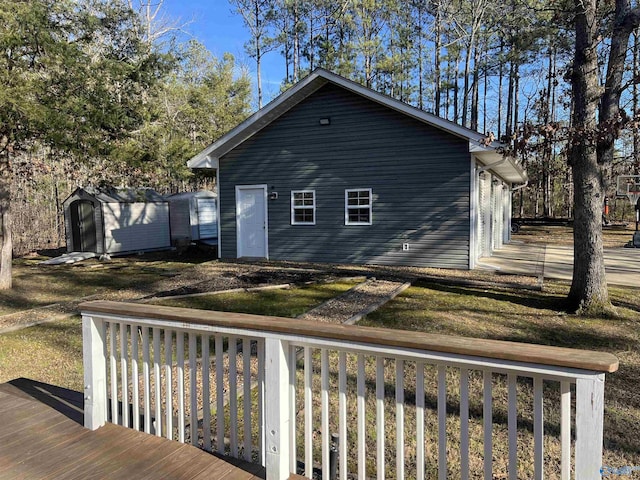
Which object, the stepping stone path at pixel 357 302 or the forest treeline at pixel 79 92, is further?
the forest treeline at pixel 79 92

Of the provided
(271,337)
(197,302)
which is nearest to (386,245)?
(197,302)

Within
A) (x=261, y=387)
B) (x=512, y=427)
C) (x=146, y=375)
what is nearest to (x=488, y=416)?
(x=512, y=427)

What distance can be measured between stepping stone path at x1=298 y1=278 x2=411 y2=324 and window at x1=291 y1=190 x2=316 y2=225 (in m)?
→ 3.49

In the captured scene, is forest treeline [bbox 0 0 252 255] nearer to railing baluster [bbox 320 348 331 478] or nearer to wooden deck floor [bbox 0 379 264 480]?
wooden deck floor [bbox 0 379 264 480]

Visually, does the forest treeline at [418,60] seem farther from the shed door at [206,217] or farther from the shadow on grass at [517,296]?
the shadow on grass at [517,296]

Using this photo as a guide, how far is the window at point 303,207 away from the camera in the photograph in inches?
476

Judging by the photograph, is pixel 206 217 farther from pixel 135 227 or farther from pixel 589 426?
pixel 589 426

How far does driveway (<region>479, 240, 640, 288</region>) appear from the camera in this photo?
9.27m

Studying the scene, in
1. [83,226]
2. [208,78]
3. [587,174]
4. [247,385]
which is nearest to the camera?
[247,385]

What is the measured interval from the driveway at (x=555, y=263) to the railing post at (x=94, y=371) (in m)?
8.60

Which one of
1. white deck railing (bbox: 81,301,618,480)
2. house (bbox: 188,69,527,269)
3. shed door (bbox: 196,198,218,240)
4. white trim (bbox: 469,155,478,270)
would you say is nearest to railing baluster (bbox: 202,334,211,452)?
white deck railing (bbox: 81,301,618,480)

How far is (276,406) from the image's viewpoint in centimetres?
212

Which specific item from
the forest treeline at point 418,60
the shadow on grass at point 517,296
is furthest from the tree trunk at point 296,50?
the shadow on grass at point 517,296

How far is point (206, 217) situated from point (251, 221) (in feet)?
20.6
